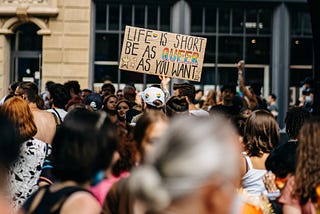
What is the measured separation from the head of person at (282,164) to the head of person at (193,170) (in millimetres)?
2325

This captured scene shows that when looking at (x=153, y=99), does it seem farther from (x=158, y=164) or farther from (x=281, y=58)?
(x=281, y=58)

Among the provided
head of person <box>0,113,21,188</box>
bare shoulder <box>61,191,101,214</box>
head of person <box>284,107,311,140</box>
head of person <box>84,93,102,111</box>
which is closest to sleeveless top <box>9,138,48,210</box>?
head of person <box>284,107,311,140</box>

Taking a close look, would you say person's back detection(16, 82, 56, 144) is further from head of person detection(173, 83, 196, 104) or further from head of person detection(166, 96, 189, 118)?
head of person detection(173, 83, 196, 104)

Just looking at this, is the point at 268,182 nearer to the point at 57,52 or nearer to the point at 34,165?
the point at 34,165

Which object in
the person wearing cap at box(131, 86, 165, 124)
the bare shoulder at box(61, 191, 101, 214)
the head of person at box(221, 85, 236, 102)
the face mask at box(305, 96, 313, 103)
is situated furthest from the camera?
the face mask at box(305, 96, 313, 103)

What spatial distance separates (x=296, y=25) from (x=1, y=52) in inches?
322

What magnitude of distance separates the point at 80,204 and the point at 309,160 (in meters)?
1.56

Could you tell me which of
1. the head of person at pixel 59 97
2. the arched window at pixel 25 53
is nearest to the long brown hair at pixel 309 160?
the head of person at pixel 59 97

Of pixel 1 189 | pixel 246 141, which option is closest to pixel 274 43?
pixel 246 141

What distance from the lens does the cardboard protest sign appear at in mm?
10859

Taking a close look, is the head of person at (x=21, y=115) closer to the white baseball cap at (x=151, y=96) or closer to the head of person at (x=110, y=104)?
the white baseball cap at (x=151, y=96)

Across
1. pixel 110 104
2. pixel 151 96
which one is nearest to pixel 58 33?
pixel 110 104

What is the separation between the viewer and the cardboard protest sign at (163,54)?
10859 millimetres

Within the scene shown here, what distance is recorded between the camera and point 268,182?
471 centimetres
